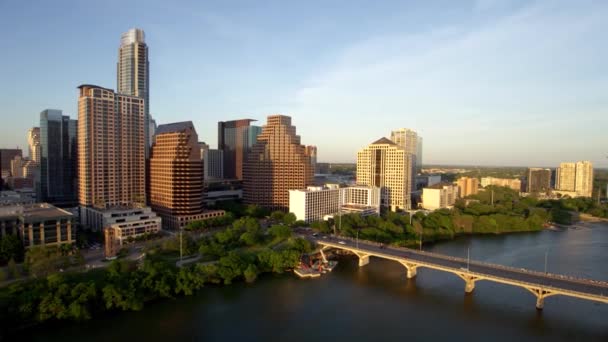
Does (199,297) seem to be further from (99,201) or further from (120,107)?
(120,107)

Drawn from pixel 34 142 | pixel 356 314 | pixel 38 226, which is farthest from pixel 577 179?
pixel 34 142

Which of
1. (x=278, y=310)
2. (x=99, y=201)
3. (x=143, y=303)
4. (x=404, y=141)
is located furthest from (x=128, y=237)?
(x=404, y=141)

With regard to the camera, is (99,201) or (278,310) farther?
(99,201)

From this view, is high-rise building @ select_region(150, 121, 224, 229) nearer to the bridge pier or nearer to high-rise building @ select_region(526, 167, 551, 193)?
the bridge pier

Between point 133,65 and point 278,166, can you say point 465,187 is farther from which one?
point 133,65

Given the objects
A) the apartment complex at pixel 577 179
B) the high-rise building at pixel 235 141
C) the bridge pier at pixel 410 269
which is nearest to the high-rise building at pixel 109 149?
the bridge pier at pixel 410 269

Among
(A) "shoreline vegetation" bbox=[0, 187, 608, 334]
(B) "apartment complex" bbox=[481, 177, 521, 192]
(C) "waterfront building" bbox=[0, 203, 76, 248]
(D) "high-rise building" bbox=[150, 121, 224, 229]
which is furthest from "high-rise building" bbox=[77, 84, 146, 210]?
(B) "apartment complex" bbox=[481, 177, 521, 192]
